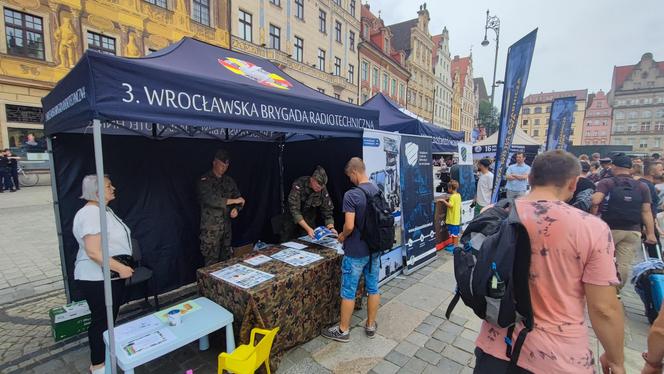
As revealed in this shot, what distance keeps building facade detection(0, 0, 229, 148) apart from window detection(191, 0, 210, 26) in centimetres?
105

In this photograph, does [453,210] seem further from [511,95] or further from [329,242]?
[329,242]

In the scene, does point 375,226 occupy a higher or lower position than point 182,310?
higher

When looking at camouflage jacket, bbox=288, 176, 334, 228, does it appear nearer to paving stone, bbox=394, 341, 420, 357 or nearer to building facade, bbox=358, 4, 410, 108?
paving stone, bbox=394, 341, 420, 357

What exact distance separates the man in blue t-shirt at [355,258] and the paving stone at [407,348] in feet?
0.92

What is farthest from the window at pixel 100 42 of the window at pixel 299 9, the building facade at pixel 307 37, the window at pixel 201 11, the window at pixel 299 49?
the window at pixel 299 9

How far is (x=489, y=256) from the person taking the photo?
1317mm

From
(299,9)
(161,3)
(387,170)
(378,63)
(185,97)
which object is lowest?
(387,170)

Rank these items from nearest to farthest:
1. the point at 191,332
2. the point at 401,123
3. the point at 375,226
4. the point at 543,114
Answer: the point at 191,332 → the point at 375,226 → the point at 401,123 → the point at 543,114

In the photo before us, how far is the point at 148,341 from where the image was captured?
207 centimetres

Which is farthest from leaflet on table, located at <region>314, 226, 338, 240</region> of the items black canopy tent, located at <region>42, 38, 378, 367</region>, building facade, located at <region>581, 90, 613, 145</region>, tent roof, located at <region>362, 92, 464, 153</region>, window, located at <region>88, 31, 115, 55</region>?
building facade, located at <region>581, 90, 613, 145</region>

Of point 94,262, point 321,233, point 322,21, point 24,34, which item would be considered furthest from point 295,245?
point 322,21

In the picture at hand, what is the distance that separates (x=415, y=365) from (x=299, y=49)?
21.9m

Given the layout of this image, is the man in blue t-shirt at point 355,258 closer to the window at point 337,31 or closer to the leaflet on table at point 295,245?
the leaflet on table at point 295,245

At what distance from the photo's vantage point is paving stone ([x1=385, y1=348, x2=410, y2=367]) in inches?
104
